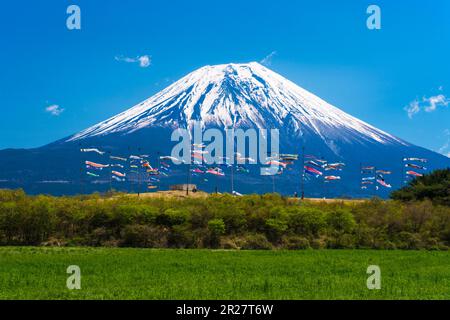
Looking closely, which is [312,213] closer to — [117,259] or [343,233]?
[343,233]

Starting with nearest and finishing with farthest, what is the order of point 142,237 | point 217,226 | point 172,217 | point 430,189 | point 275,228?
1. point 142,237
2. point 217,226
3. point 275,228
4. point 172,217
5. point 430,189

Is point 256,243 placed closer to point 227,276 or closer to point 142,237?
point 142,237

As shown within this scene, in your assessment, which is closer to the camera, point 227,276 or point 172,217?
point 227,276

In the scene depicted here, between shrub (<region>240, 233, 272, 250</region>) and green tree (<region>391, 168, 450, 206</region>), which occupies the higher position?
green tree (<region>391, 168, 450, 206</region>)

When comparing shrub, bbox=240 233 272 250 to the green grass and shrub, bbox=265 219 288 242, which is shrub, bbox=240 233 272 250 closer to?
shrub, bbox=265 219 288 242

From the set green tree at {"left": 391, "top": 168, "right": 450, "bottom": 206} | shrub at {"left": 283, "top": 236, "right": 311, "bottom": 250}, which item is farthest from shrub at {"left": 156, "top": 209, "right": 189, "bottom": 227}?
green tree at {"left": 391, "top": 168, "right": 450, "bottom": 206}

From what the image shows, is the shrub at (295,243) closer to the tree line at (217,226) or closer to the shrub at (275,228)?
the tree line at (217,226)

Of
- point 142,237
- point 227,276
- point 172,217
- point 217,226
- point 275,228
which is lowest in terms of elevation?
point 227,276

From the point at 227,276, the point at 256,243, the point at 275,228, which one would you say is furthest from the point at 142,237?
the point at 227,276
